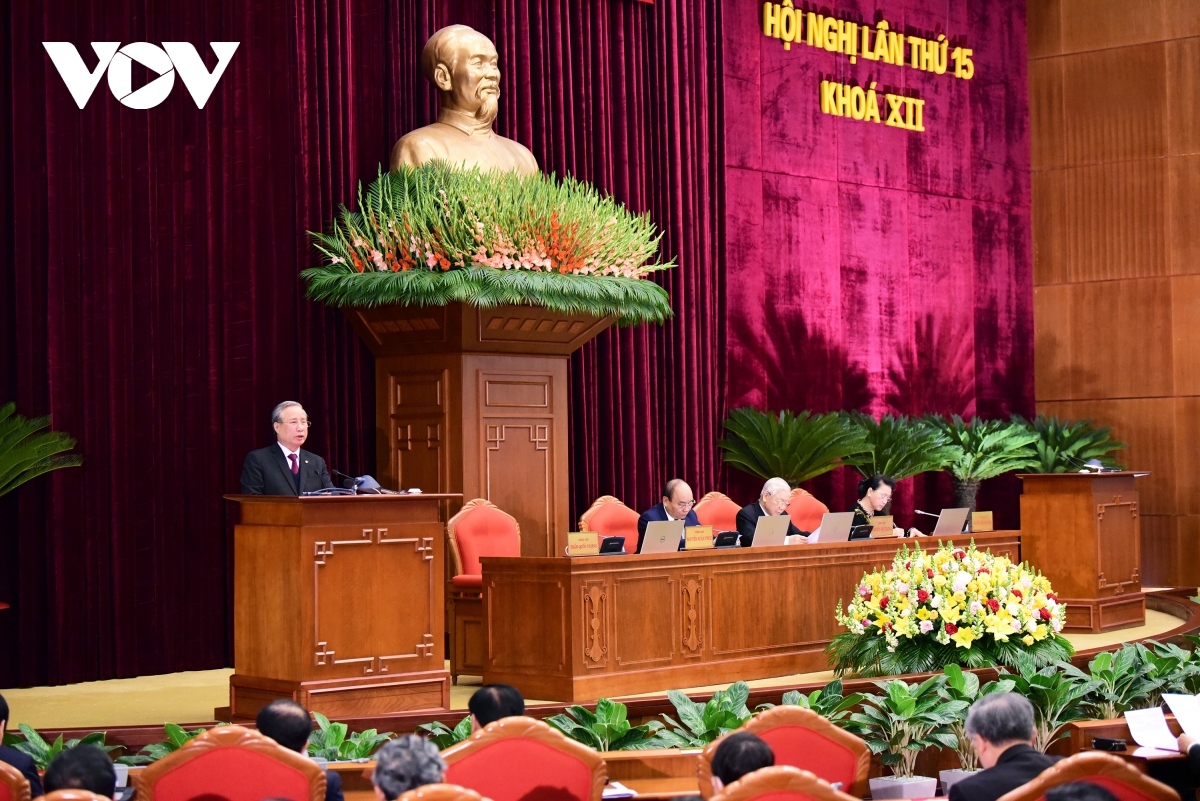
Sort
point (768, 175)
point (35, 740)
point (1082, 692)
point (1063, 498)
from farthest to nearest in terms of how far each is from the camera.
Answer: point (768, 175), point (1063, 498), point (1082, 692), point (35, 740)

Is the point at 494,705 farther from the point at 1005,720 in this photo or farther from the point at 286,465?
the point at 286,465

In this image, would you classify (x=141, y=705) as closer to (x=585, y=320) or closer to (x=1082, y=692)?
(x=585, y=320)

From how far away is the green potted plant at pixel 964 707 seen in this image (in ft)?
19.2

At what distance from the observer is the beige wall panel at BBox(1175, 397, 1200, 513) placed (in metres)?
12.2

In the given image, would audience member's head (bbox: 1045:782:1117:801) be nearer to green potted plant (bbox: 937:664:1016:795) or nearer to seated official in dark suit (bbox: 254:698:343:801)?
seated official in dark suit (bbox: 254:698:343:801)

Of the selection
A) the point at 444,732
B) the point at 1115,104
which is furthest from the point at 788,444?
the point at 444,732

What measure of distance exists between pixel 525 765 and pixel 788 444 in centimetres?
743

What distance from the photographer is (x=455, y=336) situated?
27.1 ft

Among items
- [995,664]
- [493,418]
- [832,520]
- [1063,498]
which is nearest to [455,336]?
[493,418]

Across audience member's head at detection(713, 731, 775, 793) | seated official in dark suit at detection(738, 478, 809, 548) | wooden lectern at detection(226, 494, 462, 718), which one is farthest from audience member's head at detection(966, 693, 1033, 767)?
seated official in dark suit at detection(738, 478, 809, 548)

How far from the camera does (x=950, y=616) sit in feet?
22.4

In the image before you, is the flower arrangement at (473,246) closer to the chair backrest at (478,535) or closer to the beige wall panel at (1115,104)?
the chair backrest at (478,535)

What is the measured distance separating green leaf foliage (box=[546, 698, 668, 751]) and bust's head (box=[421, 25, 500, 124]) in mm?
4189

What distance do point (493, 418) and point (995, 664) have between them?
9.68ft
